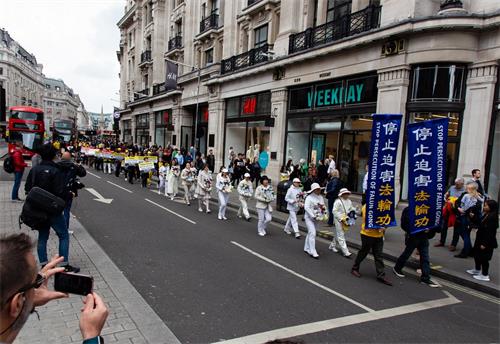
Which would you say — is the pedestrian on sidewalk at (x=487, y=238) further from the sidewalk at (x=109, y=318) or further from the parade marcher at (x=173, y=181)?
the parade marcher at (x=173, y=181)

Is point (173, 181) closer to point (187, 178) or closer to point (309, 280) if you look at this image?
point (187, 178)

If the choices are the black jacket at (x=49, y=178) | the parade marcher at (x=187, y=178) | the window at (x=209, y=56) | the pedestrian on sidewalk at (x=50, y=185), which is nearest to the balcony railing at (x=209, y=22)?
the window at (x=209, y=56)

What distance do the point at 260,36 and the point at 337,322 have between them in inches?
823

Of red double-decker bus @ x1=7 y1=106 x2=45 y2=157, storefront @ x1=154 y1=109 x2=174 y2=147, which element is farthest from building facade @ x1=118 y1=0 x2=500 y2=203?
red double-decker bus @ x1=7 y1=106 x2=45 y2=157

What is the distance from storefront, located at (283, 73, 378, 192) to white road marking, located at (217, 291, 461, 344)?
9.72 metres

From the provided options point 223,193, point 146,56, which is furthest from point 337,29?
point 146,56

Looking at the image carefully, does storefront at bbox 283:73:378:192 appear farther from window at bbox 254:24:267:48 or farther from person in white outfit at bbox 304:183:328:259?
person in white outfit at bbox 304:183:328:259

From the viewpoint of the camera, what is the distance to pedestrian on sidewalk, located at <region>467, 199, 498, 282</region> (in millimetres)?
6691

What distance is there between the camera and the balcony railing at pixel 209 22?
27.6m

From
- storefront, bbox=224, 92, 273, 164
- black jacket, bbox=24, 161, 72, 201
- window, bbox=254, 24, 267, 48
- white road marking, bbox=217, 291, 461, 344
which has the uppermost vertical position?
window, bbox=254, 24, 267, 48

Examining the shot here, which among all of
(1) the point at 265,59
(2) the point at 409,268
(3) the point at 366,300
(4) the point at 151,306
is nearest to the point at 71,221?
(4) the point at 151,306

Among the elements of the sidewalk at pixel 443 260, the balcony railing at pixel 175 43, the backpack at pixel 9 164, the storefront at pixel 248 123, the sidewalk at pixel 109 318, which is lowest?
the sidewalk at pixel 443 260

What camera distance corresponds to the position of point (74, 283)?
6.15 feet

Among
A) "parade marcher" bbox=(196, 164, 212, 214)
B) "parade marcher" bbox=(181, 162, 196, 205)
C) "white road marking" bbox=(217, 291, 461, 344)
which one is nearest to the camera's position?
"white road marking" bbox=(217, 291, 461, 344)
